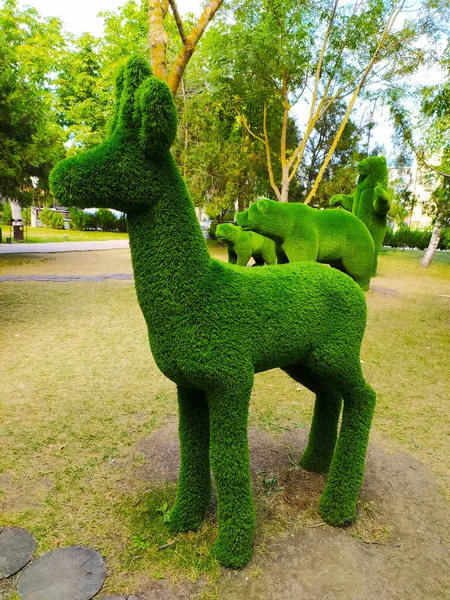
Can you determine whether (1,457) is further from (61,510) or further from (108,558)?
(108,558)

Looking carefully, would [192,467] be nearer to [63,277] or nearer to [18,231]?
[63,277]

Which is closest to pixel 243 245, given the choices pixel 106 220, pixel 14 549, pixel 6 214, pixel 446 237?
pixel 446 237

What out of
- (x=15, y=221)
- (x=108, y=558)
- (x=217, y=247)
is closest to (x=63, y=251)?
(x=15, y=221)

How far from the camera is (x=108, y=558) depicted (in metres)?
2.18

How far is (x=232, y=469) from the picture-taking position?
2.04m

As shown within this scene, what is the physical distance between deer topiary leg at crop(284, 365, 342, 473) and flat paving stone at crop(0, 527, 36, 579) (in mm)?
1896

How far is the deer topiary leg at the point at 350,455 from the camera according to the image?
2385 mm

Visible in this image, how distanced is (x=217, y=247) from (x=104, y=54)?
1127 cm

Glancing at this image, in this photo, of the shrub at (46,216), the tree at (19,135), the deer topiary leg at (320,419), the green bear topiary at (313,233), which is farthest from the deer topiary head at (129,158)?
the shrub at (46,216)

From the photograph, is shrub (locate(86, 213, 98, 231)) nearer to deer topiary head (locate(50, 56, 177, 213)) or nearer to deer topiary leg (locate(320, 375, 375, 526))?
deer topiary head (locate(50, 56, 177, 213))

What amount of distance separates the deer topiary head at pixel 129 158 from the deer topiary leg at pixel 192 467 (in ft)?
3.96

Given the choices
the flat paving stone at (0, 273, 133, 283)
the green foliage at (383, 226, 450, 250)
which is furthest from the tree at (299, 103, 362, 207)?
the flat paving stone at (0, 273, 133, 283)

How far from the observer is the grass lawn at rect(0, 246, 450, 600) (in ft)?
7.70

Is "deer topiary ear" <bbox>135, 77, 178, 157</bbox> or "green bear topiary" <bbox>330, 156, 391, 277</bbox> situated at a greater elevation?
"green bear topiary" <bbox>330, 156, 391, 277</bbox>
